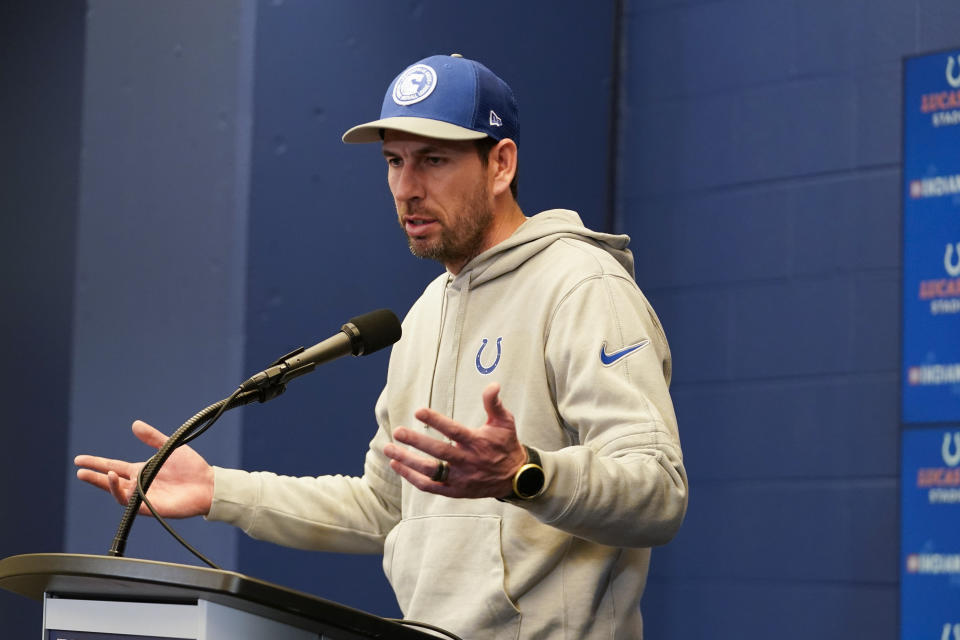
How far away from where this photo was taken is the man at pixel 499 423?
173 cm

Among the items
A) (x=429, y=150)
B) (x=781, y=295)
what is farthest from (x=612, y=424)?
(x=781, y=295)

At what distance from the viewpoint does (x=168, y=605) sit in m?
1.41

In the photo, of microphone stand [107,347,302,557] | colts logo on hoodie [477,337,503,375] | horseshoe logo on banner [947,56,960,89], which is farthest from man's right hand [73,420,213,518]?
horseshoe logo on banner [947,56,960,89]

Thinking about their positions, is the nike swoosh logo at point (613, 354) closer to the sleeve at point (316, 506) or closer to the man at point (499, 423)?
the man at point (499, 423)

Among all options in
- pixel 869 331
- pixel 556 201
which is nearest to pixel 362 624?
pixel 869 331

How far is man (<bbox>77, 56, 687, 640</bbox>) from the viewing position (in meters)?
1.73

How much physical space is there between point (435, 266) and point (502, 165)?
1351 mm

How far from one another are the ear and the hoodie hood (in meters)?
0.07

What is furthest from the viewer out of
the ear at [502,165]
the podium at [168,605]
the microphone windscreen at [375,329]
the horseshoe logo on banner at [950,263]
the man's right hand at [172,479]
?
the horseshoe logo on banner at [950,263]

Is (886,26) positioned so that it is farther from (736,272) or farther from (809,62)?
(736,272)

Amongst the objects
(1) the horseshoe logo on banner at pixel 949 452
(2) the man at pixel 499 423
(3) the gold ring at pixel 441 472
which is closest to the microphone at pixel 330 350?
(2) the man at pixel 499 423

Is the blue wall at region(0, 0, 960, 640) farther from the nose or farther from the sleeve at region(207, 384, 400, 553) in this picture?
the nose

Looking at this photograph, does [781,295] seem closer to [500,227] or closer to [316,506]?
[500,227]

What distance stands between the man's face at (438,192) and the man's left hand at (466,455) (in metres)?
0.62
